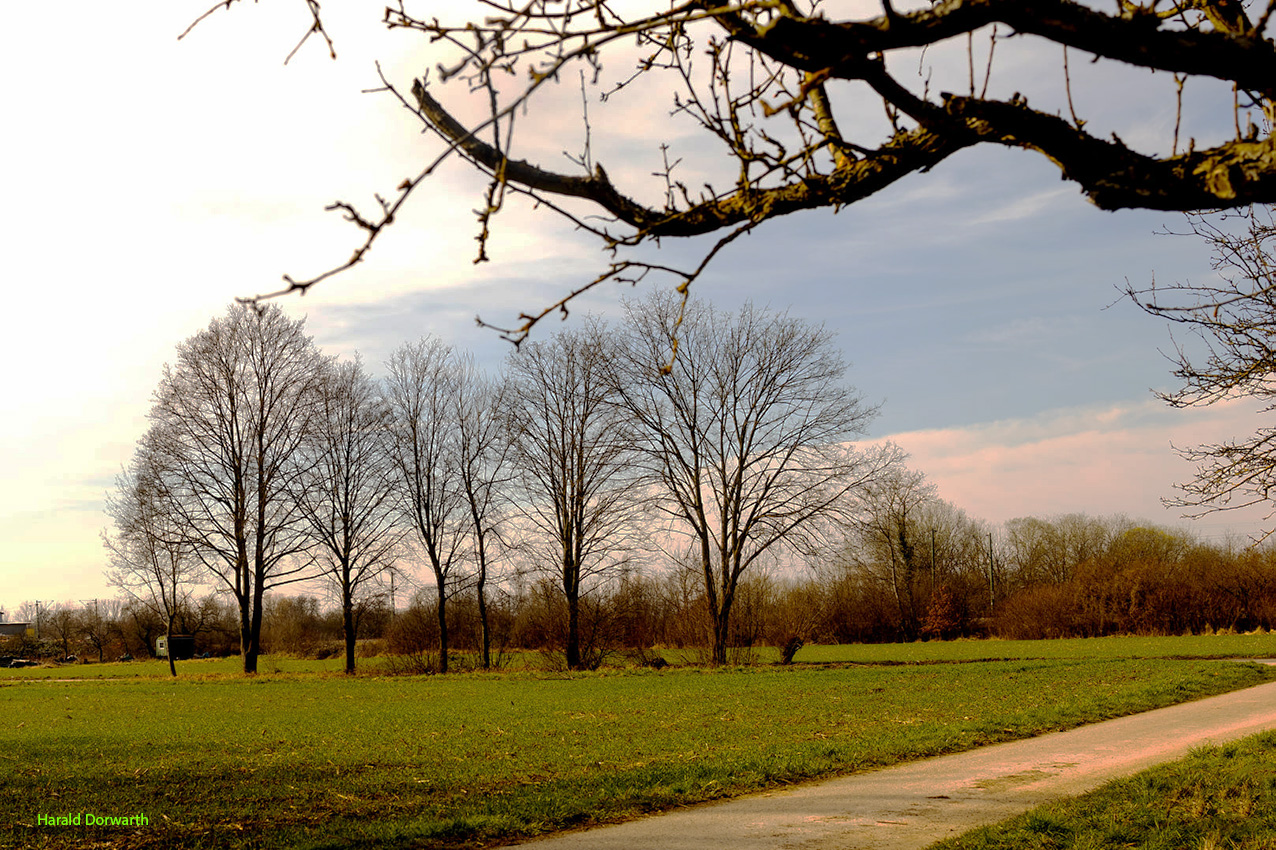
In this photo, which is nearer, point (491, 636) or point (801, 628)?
point (801, 628)

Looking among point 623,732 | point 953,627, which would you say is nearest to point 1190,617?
point 953,627

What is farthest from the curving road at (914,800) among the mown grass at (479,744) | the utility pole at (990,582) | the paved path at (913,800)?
the utility pole at (990,582)

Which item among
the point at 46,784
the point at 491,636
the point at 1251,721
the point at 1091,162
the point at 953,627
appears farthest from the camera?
the point at 953,627

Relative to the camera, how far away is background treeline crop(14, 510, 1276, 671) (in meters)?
32.4

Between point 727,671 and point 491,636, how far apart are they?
1326cm

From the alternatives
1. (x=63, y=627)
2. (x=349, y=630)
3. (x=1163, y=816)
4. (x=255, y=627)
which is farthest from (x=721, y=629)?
(x=63, y=627)

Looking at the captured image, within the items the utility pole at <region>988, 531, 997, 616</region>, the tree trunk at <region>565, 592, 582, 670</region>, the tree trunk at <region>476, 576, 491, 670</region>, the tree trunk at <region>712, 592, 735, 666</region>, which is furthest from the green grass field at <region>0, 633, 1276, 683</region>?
the utility pole at <region>988, 531, 997, 616</region>

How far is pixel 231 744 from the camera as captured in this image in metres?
12.4

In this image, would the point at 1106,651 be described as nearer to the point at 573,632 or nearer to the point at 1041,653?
the point at 1041,653

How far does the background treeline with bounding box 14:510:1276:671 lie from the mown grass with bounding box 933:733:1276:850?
10720 millimetres

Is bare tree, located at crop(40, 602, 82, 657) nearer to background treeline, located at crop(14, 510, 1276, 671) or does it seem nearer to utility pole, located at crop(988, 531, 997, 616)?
background treeline, located at crop(14, 510, 1276, 671)

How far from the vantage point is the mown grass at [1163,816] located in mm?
5727

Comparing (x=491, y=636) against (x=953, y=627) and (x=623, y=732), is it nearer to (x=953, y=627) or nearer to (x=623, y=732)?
(x=623, y=732)

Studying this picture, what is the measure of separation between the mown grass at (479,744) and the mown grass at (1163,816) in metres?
2.63
